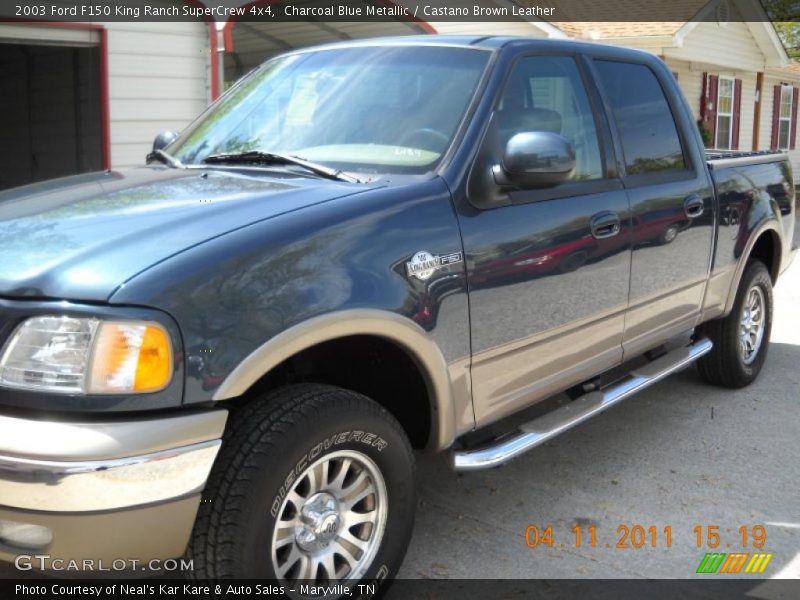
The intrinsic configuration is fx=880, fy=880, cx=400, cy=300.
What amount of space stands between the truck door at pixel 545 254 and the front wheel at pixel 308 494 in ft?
1.78

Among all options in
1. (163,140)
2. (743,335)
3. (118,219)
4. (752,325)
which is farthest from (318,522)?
(752,325)

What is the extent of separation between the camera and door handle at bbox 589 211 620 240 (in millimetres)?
3738

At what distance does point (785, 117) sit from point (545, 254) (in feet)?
80.7

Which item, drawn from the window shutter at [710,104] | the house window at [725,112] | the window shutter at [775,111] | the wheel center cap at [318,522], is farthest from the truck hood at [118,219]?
the window shutter at [775,111]

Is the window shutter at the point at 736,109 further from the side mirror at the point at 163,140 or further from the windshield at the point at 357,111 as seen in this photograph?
the windshield at the point at 357,111

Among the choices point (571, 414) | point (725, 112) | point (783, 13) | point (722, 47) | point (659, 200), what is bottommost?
point (571, 414)

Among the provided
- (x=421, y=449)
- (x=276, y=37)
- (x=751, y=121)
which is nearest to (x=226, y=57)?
(x=276, y=37)

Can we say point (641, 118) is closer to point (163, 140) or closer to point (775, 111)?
point (163, 140)

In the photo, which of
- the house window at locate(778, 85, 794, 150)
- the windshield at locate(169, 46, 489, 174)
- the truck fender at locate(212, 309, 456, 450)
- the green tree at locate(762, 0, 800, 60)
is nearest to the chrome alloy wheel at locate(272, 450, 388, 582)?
the truck fender at locate(212, 309, 456, 450)

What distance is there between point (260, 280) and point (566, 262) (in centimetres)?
151

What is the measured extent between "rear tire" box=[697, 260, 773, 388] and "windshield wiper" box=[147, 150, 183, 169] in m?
3.38

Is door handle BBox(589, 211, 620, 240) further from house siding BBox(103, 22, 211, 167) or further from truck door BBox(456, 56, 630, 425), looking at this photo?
house siding BBox(103, 22, 211, 167)

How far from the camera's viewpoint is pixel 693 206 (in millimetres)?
4543

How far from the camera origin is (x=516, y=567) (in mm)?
3432
